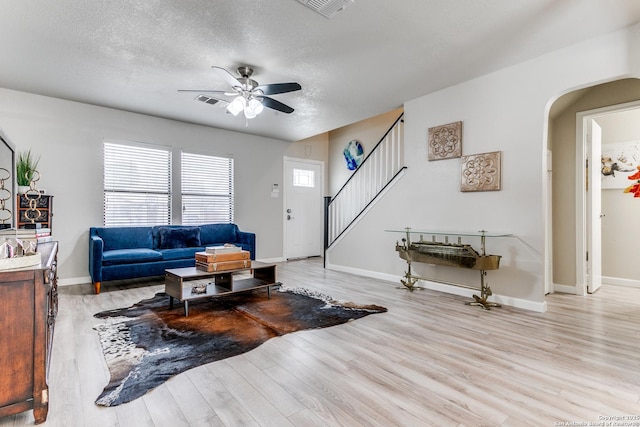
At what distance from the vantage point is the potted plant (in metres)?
3.92

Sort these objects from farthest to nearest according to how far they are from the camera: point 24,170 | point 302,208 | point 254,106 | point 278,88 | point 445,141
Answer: point 302,208, point 445,141, point 24,170, point 254,106, point 278,88

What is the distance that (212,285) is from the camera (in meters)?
3.79

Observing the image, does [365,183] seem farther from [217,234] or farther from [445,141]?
[217,234]

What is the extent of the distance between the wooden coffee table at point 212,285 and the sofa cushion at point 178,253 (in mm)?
1185

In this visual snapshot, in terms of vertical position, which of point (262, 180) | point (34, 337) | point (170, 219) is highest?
point (262, 180)

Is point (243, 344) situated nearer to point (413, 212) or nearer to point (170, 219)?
point (413, 212)

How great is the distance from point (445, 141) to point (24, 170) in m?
5.53

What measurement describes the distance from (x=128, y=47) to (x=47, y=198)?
248 centimetres

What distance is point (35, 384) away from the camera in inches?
62.2

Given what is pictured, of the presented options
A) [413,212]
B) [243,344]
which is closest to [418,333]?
[243,344]

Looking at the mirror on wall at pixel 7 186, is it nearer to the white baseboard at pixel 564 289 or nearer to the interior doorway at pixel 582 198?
the interior doorway at pixel 582 198

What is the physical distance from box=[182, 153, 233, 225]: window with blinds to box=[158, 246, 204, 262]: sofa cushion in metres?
0.97

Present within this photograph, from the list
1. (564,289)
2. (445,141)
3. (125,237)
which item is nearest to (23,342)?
(125,237)

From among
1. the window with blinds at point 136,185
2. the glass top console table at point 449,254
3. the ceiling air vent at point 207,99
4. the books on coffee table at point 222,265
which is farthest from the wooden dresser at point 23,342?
the window with blinds at point 136,185
